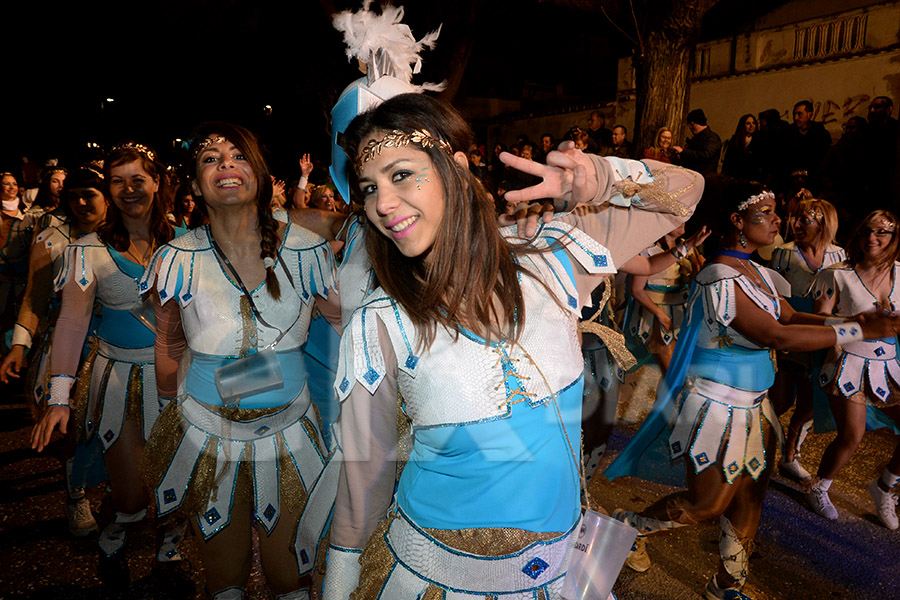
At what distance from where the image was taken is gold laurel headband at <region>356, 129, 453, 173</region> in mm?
1538

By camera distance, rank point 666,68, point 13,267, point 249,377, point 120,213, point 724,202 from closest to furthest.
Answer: point 249,377, point 724,202, point 120,213, point 13,267, point 666,68

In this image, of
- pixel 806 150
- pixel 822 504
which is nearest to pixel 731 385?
pixel 822 504

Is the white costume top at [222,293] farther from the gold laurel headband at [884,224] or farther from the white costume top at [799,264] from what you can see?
the white costume top at [799,264]

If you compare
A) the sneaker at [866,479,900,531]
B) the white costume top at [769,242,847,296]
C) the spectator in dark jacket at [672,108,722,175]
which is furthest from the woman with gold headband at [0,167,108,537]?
the spectator in dark jacket at [672,108,722,175]

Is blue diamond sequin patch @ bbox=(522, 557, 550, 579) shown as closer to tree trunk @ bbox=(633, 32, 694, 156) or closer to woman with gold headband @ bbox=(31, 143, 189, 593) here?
woman with gold headband @ bbox=(31, 143, 189, 593)

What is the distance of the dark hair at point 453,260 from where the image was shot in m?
1.54

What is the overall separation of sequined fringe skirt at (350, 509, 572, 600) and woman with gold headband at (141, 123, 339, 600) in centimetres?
87

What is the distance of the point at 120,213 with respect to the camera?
135 inches

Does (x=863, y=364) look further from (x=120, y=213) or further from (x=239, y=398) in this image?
(x=120, y=213)

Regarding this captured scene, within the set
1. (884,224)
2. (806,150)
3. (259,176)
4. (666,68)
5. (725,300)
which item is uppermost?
(666,68)

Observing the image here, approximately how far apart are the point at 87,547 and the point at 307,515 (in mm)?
2353

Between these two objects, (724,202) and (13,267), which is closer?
(724,202)

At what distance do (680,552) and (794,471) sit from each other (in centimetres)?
166

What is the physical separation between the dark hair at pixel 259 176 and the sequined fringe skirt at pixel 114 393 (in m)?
1.23
